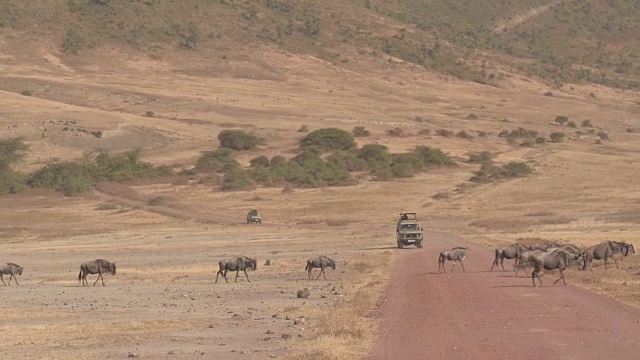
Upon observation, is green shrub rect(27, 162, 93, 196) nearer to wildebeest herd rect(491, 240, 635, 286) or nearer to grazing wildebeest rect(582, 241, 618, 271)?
wildebeest herd rect(491, 240, 635, 286)

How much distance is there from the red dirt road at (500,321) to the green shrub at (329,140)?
86432 millimetres

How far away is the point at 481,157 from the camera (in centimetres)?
11669

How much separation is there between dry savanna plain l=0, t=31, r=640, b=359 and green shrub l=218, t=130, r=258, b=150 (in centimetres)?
220

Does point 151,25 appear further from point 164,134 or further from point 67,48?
point 164,134

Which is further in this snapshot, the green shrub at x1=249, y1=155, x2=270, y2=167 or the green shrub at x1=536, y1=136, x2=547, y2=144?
the green shrub at x1=536, y1=136, x2=547, y2=144

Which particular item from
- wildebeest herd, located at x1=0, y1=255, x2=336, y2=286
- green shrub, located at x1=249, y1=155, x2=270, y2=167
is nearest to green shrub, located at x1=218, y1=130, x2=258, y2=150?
green shrub, located at x1=249, y1=155, x2=270, y2=167

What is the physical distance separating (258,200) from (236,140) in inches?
1075

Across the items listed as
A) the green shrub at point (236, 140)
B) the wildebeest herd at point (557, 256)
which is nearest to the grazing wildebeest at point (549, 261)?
the wildebeest herd at point (557, 256)

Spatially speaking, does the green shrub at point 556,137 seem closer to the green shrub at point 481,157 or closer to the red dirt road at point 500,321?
the green shrub at point 481,157

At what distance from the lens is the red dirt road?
62.7 ft

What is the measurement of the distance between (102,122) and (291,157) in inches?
1075

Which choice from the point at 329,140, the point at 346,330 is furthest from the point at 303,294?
the point at 329,140

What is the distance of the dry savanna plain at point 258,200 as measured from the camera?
25.2 metres

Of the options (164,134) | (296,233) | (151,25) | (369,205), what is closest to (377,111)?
(164,134)
